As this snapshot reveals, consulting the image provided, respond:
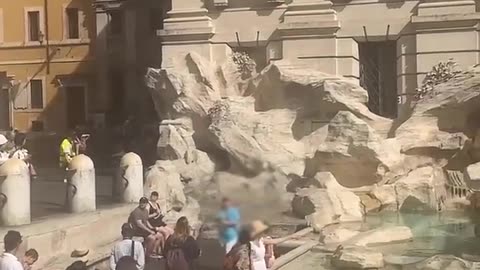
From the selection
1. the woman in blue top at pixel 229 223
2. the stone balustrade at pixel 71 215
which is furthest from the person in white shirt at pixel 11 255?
the woman in blue top at pixel 229 223

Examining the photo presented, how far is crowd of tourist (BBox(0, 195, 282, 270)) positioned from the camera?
3428 millimetres

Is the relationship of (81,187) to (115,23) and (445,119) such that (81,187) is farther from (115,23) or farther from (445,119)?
(115,23)

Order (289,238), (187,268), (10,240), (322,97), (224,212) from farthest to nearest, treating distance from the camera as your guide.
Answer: (322,97) < (289,238) < (187,268) < (10,240) < (224,212)

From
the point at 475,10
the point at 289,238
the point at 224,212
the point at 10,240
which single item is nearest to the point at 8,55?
the point at 475,10

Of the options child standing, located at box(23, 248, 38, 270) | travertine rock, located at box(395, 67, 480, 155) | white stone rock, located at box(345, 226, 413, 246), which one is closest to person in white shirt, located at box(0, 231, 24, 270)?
child standing, located at box(23, 248, 38, 270)

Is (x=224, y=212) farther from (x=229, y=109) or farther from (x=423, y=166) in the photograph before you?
(x=229, y=109)

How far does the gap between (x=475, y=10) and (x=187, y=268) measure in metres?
8.40

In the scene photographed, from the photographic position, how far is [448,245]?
8766mm

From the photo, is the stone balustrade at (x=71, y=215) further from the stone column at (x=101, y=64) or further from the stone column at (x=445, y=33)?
the stone column at (x=101, y=64)

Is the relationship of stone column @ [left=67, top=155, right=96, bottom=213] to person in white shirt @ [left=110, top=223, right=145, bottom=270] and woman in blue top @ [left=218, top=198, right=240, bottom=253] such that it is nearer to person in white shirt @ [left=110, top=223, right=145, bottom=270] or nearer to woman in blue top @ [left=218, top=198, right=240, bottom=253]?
person in white shirt @ [left=110, top=223, right=145, bottom=270]

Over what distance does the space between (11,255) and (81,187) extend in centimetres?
428

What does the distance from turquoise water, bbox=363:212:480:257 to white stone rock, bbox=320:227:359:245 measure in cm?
50

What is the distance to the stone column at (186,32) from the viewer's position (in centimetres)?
1398

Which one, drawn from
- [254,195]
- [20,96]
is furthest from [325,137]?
[20,96]
